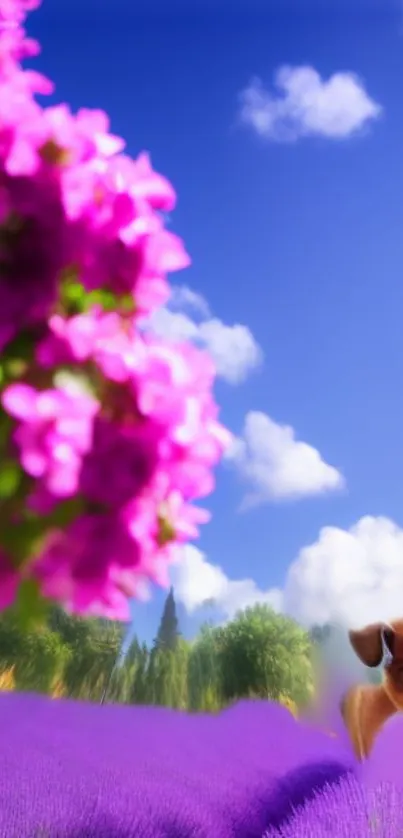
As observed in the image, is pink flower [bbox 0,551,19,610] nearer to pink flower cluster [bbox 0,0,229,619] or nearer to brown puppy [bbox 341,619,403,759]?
pink flower cluster [bbox 0,0,229,619]

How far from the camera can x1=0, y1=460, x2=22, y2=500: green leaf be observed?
1.23 m

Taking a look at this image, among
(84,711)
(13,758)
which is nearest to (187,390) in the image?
(13,758)

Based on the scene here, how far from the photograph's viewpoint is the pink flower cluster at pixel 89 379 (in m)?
1.19

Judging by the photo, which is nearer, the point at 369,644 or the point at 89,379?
Answer: the point at 89,379

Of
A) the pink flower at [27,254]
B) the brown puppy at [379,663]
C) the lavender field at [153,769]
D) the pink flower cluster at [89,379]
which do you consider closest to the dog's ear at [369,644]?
the brown puppy at [379,663]

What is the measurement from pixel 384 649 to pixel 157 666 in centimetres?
222

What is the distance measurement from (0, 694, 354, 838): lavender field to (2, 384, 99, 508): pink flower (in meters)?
2.67

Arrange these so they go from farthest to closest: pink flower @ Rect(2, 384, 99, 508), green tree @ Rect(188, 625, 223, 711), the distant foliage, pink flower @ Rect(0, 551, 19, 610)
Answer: green tree @ Rect(188, 625, 223, 711), the distant foliage, pink flower @ Rect(0, 551, 19, 610), pink flower @ Rect(2, 384, 99, 508)

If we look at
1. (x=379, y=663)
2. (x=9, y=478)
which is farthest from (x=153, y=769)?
(x=9, y=478)

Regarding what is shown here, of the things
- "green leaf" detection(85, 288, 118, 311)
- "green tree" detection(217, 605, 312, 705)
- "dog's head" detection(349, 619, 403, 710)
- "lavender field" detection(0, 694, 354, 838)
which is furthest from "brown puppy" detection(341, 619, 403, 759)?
"green leaf" detection(85, 288, 118, 311)

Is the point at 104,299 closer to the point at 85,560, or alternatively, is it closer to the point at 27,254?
the point at 27,254

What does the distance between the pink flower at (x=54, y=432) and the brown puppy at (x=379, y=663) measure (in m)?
3.25

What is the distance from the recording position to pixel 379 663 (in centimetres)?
417

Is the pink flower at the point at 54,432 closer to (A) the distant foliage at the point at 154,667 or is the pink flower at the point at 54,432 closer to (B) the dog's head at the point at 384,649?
(B) the dog's head at the point at 384,649
